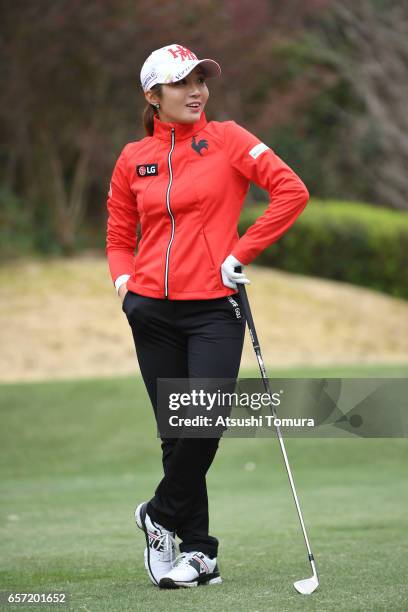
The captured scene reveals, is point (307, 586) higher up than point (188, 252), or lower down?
lower down

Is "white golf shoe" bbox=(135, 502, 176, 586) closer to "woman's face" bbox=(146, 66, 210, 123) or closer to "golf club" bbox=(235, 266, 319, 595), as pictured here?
"golf club" bbox=(235, 266, 319, 595)

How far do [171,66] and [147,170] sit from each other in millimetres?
421

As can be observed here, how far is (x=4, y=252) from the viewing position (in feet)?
65.4

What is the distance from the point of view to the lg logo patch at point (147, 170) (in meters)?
4.64

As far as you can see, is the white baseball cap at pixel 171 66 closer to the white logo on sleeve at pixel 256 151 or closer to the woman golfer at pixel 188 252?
the woman golfer at pixel 188 252

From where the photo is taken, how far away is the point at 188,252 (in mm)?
4539

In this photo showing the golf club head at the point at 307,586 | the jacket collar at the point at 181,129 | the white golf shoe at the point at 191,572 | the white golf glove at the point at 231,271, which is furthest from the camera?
the jacket collar at the point at 181,129

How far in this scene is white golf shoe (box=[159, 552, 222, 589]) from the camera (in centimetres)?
457

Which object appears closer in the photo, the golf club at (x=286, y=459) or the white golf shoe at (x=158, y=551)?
the golf club at (x=286, y=459)

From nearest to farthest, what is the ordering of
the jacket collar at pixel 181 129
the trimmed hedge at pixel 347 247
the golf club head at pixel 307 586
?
the golf club head at pixel 307 586, the jacket collar at pixel 181 129, the trimmed hedge at pixel 347 247

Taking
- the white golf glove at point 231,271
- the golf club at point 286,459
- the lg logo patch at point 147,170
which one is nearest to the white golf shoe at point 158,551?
the golf club at point 286,459

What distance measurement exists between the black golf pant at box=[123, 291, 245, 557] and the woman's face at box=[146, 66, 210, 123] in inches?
28.3

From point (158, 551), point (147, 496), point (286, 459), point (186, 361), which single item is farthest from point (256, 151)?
point (147, 496)

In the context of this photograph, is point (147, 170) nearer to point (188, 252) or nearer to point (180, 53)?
point (188, 252)
